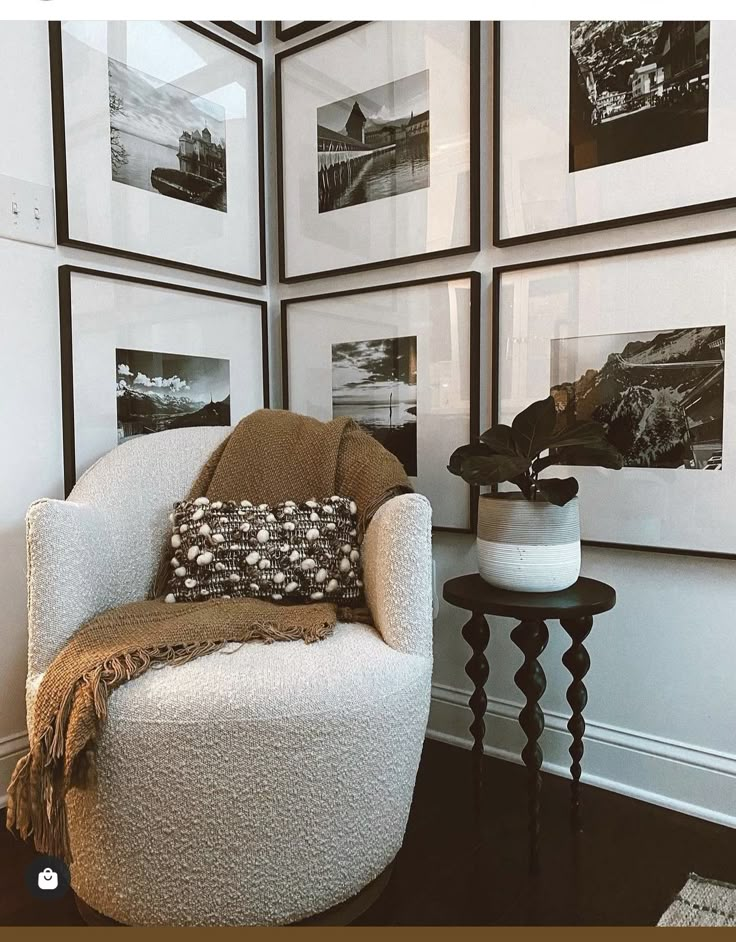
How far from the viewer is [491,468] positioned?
1431 millimetres

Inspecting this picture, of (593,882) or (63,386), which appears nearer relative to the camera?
(593,882)

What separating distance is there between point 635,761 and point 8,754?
1506 millimetres

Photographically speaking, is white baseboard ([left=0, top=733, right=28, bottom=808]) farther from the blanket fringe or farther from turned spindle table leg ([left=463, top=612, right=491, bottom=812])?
turned spindle table leg ([left=463, top=612, right=491, bottom=812])

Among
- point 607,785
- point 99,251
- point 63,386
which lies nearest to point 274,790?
point 607,785

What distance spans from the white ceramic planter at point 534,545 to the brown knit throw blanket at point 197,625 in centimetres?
28

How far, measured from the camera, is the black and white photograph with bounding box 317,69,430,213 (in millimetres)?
1944

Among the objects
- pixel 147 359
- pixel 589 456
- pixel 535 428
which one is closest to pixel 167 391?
pixel 147 359

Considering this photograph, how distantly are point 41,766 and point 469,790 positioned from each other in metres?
1.02

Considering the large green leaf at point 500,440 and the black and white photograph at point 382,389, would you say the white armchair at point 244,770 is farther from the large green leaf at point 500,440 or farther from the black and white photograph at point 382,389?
the black and white photograph at point 382,389

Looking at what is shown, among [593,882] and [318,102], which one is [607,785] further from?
[318,102]

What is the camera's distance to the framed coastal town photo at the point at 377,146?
187 centimetres

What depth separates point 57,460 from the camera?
175 cm

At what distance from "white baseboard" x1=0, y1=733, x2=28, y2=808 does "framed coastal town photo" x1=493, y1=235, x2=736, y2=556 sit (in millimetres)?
1471

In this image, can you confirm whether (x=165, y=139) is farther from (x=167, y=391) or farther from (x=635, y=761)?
(x=635, y=761)
